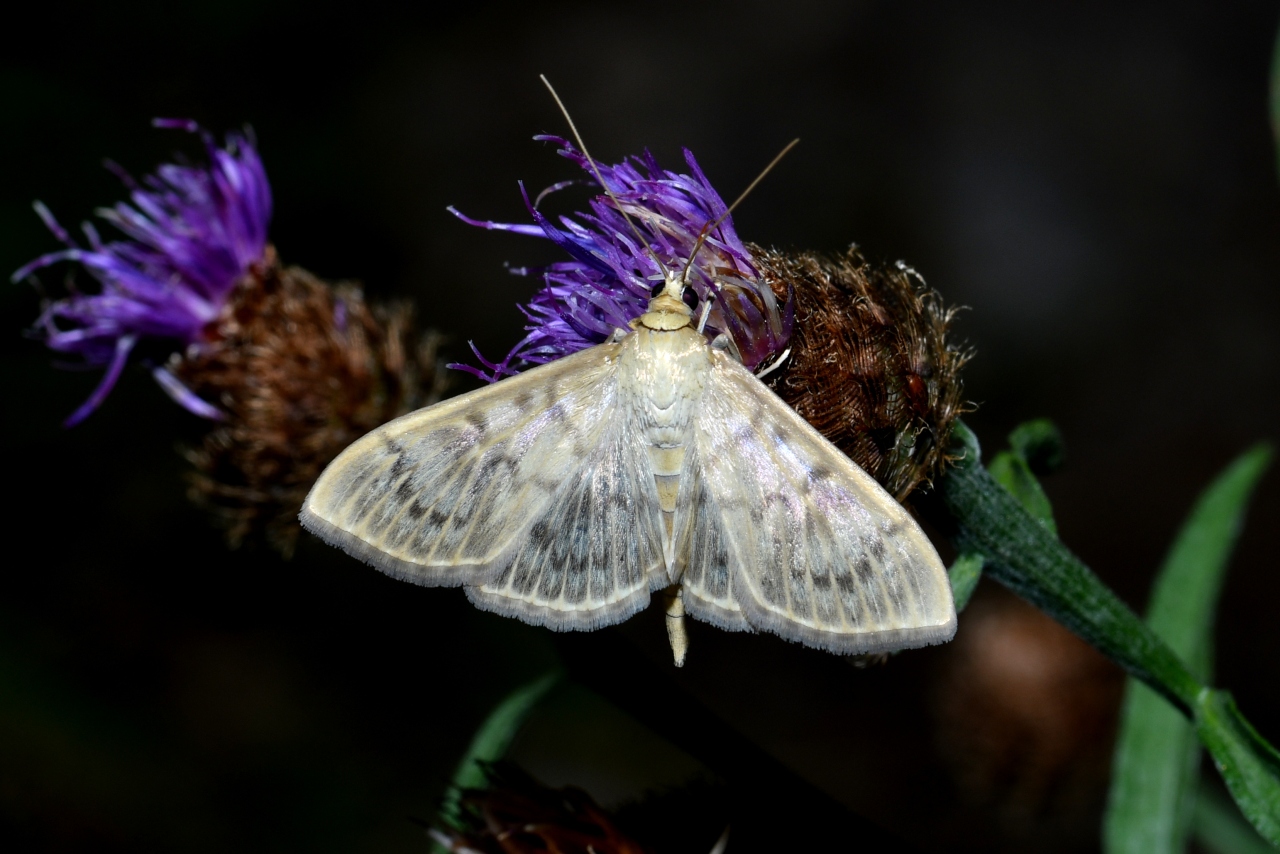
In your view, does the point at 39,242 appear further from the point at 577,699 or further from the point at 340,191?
the point at 577,699

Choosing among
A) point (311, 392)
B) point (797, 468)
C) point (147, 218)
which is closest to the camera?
point (797, 468)

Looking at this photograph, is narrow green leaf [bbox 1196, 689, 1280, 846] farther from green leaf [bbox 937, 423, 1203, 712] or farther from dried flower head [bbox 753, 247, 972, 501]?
dried flower head [bbox 753, 247, 972, 501]

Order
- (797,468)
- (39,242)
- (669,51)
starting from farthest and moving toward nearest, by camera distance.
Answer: (669,51), (39,242), (797,468)

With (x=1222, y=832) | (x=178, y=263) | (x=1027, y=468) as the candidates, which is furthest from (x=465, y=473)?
(x=1222, y=832)

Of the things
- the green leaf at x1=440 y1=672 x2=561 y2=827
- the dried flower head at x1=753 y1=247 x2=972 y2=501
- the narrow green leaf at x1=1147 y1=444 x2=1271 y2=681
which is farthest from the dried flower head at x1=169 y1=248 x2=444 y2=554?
the narrow green leaf at x1=1147 y1=444 x2=1271 y2=681

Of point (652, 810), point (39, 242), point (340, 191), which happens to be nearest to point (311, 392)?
point (652, 810)
